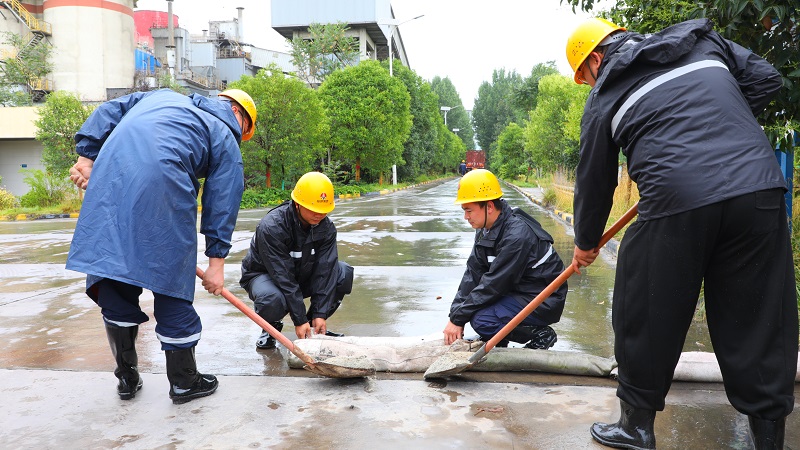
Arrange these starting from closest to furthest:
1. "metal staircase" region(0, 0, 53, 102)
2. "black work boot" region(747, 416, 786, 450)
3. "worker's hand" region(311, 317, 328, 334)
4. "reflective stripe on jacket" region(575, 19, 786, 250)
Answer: "reflective stripe on jacket" region(575, 19, 786, 250) → "black work boot" region(747, 416, 786, 450) → "worker's hand" region(311, 317, 328, 334) → "metal staircase" region(0, 0, 53, 102)

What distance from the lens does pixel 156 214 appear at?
2.73 m

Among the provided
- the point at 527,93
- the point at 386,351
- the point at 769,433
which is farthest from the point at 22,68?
the point at 769,433

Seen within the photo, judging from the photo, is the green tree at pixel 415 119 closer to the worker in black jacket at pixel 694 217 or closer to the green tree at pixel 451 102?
the worker in black jacket at pixel 694 217

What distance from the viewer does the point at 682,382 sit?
3.16m

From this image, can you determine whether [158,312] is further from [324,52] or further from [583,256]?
[324,52]

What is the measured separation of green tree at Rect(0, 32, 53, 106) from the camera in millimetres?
32688

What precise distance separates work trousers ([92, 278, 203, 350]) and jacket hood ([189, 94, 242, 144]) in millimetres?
947

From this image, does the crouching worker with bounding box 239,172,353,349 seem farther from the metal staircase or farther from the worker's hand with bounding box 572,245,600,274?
the metal staircase

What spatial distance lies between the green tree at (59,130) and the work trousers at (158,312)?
17.5m

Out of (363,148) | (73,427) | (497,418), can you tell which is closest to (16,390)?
(73,427)

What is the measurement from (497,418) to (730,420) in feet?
3.34

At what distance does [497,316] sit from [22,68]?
38376 millimetres

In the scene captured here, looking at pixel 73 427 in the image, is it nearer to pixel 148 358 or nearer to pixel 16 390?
pixel 16 390

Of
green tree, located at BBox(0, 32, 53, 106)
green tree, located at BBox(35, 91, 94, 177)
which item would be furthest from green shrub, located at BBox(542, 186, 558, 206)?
green tree, located at BBox(0, 32, 53, 106)
